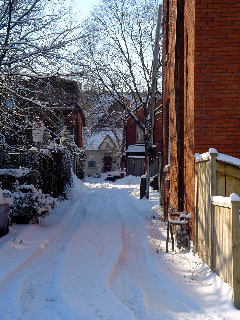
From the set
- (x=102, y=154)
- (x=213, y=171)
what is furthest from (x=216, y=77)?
(x=102, y=154)

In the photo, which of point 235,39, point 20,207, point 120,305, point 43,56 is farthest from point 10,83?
point 120,305

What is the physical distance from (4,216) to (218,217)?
5.66 meters

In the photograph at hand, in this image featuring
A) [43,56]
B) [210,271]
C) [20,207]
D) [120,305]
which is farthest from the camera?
[43,56]

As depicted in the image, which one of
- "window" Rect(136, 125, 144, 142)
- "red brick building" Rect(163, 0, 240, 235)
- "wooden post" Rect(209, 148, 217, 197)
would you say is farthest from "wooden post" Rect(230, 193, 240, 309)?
"window" Rect(136, 125, 144, 142)

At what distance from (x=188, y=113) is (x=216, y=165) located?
94.0 inches

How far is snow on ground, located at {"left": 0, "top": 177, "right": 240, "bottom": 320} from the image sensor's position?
16.7 ft

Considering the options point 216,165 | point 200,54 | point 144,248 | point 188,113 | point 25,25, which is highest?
point 25,25

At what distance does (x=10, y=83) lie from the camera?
511 inches

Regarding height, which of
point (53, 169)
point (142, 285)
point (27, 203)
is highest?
point (53, 169)

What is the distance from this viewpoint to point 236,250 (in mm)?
5125

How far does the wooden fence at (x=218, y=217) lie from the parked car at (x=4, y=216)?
14.7 ft

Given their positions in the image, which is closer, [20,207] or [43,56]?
[20,207]

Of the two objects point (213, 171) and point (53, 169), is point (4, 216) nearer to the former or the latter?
point (213, 171)

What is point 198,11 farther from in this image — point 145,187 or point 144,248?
point 145,187
